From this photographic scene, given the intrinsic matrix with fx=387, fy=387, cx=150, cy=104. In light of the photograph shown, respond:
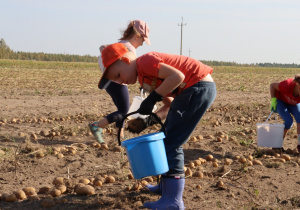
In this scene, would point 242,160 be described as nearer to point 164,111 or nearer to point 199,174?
point 199,174

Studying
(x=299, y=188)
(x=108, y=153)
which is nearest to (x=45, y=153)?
(x=108, y=153)

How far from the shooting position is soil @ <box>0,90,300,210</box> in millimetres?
2902

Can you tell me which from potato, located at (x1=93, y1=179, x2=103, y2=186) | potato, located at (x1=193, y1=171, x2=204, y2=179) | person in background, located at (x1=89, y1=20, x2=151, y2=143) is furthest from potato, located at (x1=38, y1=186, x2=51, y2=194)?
person in background, located at (x1=89, y1=20, x2=151, y2=143)

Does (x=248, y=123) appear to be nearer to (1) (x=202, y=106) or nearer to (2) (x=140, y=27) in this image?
(2) (x=140, y=27)

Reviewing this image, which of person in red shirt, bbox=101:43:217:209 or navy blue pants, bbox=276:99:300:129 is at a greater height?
person in red shirt, bbox=101:43:217:209

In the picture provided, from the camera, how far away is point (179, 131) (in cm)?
268

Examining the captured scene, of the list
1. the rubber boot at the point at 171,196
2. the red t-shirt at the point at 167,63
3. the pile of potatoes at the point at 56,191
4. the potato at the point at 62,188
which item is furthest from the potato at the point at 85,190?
the red t-shirt at the point at 167,63

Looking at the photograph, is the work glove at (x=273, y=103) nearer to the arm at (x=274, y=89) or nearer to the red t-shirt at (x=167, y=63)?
the arm at (x=274, y=89)

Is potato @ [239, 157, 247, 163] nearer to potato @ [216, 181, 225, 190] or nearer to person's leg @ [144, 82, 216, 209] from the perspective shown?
potato @ [216, 181, 225, 190]

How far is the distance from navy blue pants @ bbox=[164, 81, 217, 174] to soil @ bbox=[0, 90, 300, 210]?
408mm

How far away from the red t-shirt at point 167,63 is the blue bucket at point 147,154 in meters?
0.37

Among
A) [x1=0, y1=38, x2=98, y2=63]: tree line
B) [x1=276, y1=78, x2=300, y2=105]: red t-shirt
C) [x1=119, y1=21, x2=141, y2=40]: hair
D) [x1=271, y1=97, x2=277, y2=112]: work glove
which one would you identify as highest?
[x1=119, y1=21, x2=141, y2=40]: hair

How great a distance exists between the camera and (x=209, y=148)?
4914mm

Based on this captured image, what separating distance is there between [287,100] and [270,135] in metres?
0.67
